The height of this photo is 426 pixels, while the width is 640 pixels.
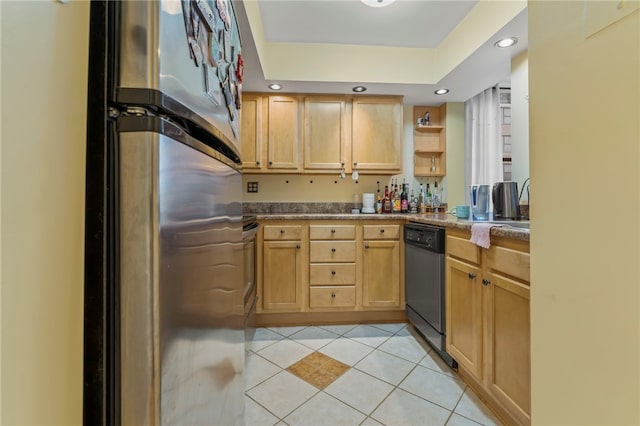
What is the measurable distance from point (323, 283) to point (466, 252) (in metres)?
1.26

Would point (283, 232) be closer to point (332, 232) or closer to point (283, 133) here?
point (332, 232)

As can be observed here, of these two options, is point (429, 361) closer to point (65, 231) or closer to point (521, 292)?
point (521, 292)

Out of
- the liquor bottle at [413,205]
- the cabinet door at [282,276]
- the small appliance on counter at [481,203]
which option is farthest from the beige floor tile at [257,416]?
the liquor bottle at [413,205]

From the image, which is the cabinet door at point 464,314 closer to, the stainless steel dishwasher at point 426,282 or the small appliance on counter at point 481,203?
the stainless steel dishwasher at point 426,282

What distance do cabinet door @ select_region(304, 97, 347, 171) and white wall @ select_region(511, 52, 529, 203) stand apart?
143cm

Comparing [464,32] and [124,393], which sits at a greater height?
[464,32]

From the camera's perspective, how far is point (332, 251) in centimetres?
250

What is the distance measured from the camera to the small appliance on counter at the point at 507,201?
2.04 metres

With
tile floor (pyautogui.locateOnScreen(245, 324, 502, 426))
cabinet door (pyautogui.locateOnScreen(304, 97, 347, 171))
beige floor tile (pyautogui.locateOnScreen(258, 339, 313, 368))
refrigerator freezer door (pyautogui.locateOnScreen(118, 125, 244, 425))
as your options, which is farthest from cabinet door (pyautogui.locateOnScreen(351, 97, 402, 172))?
refrigerator freezer door (pyautogui.locateOnScreen(118, 125, 244, 425))

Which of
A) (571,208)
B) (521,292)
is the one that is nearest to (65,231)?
(571,208)

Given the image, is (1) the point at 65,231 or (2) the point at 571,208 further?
(2) the point at 571,208

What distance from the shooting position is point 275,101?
2.81 metres

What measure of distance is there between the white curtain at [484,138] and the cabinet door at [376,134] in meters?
0.81

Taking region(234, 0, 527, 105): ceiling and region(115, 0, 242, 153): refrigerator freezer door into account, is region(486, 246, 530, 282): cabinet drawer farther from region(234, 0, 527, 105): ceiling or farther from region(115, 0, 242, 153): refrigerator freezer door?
region(234, 0, 527, 105): ceiling
